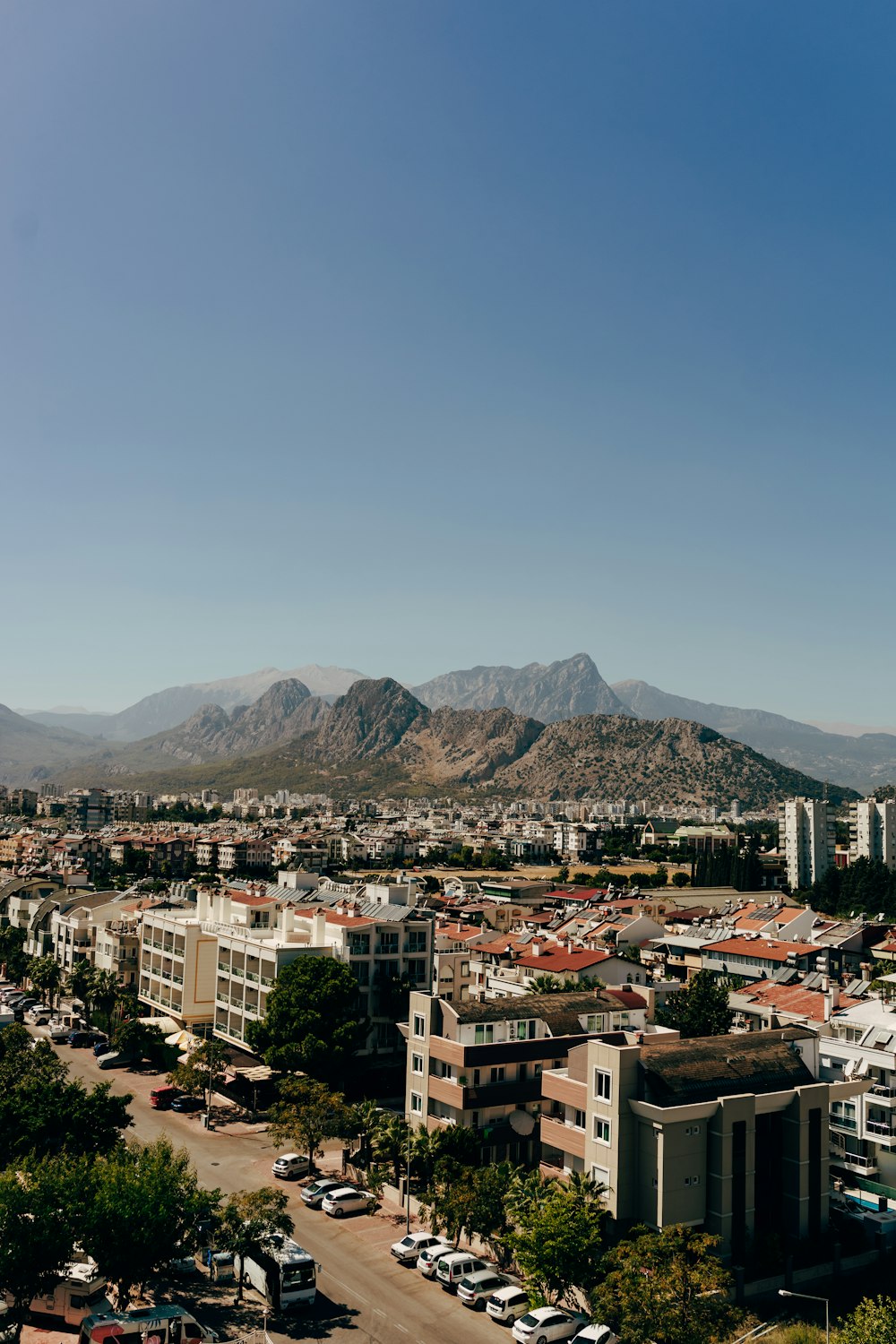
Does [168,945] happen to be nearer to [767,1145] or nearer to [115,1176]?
[115,1176]

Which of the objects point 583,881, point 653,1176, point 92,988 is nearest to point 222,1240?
point 653,1176

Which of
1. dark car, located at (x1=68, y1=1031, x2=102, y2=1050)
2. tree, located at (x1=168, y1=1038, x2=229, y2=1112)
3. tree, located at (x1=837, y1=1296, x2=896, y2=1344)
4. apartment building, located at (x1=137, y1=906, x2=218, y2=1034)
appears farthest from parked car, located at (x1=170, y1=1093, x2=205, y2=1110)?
tree, located at (x1=837, y1=1296, x2=896, y2=1344)

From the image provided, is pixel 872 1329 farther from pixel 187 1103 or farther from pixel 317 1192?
A: pixel 187 1103

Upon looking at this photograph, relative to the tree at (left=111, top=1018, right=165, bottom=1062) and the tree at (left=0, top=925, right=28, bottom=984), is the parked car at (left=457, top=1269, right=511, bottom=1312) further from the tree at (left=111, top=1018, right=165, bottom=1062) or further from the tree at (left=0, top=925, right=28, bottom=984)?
the tree at (left=0, top=925, right=28, bottom=984)

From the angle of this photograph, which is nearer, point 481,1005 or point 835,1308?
point 835,1308

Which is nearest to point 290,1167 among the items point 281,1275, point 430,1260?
point 430,1260

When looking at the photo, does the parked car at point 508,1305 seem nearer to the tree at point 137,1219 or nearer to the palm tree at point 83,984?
the tree at point 137,1219
